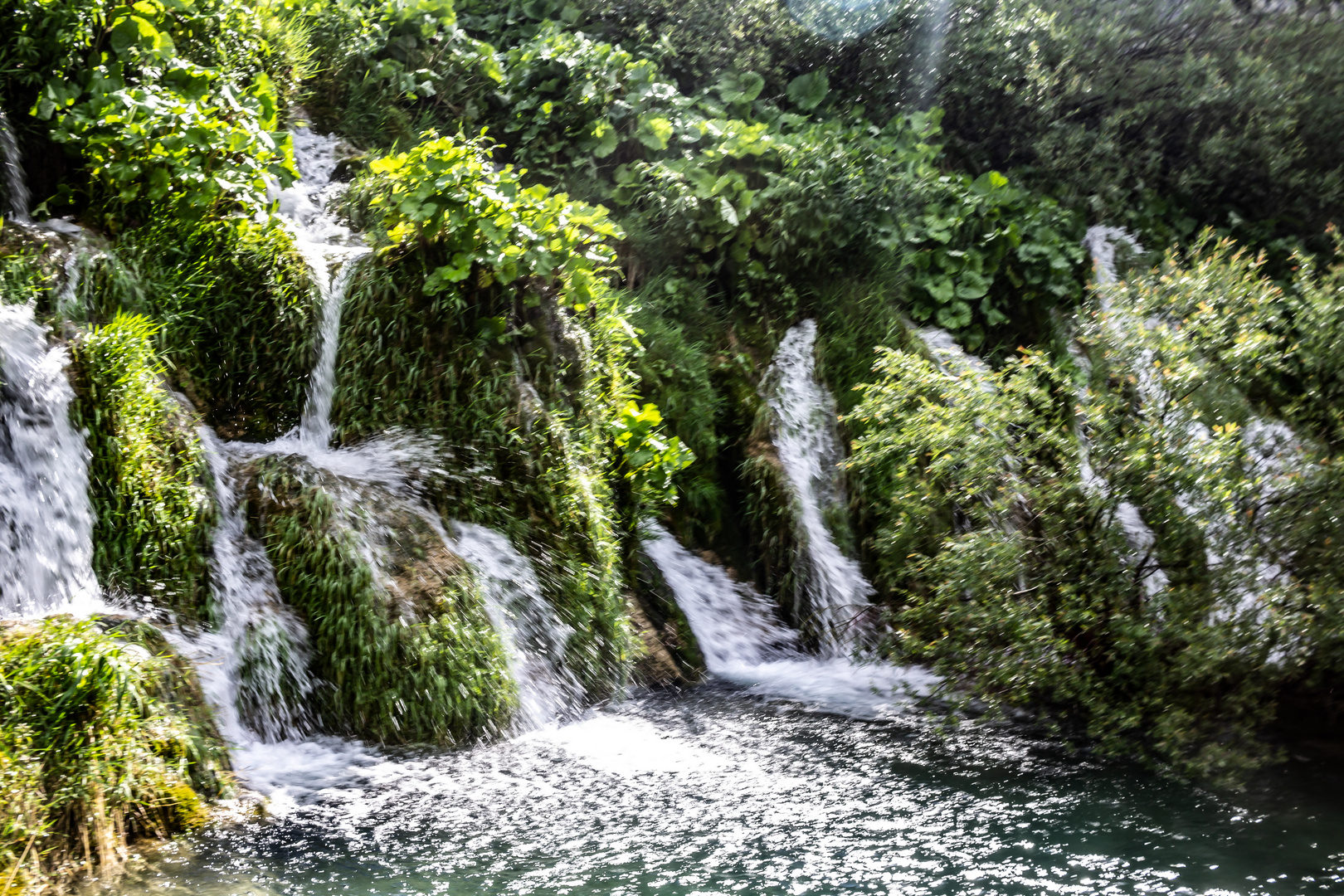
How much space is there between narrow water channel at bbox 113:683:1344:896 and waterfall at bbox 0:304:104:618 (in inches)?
55.8

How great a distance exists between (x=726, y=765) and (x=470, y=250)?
3.53 m

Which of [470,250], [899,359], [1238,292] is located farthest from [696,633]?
[1238,292]

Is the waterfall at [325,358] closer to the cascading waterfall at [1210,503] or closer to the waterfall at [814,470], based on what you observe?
the waterfall at [814,470]

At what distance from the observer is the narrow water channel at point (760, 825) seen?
3.95 meters

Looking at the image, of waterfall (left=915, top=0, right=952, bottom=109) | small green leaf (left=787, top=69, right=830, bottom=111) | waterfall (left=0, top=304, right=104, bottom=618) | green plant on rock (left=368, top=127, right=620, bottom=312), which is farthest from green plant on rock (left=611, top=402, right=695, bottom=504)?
waterfall (left=915, top=0, right=952, bottom=109)

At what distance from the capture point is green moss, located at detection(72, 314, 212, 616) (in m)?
5.03

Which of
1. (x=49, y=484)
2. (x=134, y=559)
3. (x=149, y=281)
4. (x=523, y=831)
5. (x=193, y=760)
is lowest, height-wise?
(x=523, y=831)

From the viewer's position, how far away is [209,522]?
5414mm

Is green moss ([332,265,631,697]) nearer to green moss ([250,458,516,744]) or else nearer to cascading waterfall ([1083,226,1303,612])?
green moss ([250,458,516,744])

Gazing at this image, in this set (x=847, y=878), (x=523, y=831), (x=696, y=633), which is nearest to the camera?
(x=847, y=878)

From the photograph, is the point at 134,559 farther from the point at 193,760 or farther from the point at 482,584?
the point at 482,584

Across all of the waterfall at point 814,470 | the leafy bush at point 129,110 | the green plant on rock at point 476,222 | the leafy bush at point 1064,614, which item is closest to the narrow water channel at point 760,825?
the leafy bush at point 1064,614

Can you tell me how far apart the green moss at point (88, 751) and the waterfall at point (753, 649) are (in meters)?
3.67

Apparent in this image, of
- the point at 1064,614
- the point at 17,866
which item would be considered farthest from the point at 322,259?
the point at 1064,614
